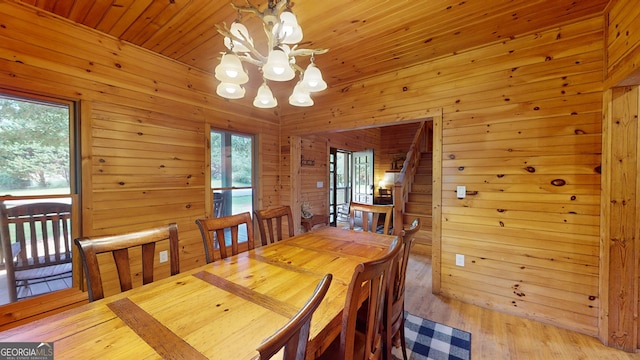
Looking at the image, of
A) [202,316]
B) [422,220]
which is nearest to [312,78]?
[202,316]

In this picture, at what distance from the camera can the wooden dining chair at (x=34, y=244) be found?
191 centimetres

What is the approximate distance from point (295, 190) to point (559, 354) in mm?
3403

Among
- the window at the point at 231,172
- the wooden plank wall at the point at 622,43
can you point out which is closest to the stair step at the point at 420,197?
the wooden plank wall at the point at 622,43


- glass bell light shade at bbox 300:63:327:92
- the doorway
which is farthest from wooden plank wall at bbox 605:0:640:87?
the doorway

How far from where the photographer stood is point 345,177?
6.77 m

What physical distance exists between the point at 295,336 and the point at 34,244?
9.04 ft

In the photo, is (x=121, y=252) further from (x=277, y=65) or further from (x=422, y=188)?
(x=422, y=188)

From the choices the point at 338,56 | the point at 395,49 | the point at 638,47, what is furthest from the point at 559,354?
the point at 338,56

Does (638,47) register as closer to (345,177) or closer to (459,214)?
(459,214)

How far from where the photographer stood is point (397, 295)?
4.98 ft

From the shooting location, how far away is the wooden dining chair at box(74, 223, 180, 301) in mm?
1183

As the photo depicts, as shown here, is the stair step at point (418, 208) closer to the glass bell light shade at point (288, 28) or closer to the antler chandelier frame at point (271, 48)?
the antler chandelier frame at point (271, 48)

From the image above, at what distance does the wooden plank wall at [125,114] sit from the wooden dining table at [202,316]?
1.66 meters

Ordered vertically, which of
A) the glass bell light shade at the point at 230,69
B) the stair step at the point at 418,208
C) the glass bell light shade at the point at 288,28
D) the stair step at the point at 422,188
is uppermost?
the glass bell light shade at the point at 288,28
